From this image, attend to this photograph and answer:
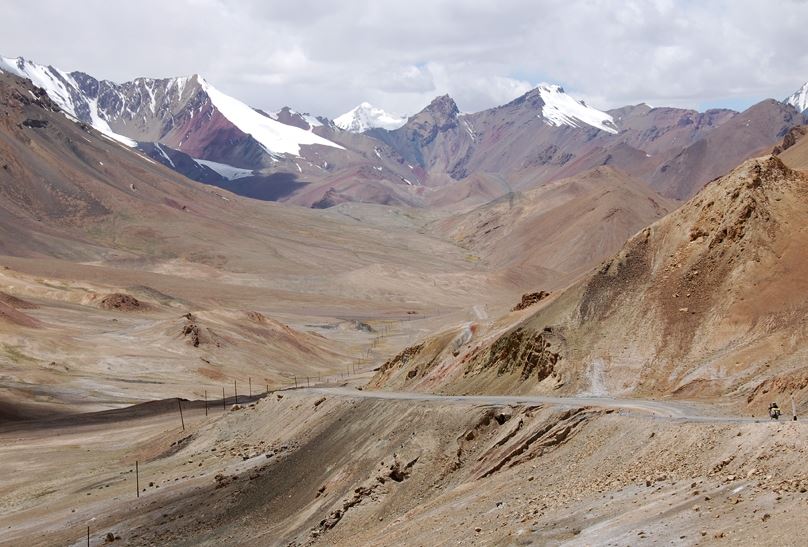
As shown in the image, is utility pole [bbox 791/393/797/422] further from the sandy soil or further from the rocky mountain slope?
the rocky mountain slope

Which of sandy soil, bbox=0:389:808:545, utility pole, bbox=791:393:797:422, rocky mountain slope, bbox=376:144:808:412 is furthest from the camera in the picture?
rocky mountain slope, bbox=376:144:808:412

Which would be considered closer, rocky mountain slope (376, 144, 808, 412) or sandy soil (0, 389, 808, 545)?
sandy soil (0, 389, 808, 545)

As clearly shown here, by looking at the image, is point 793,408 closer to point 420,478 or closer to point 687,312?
point 420,478

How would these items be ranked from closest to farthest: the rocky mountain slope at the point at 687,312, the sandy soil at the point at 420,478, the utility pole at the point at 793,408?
the sandy soil at the point at 420,478
the utility pole at the point at 793,408
the rocky mountain slope at the point at 687,312

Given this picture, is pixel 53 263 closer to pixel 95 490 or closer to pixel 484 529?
pixel 95 490

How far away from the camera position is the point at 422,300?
198 meters

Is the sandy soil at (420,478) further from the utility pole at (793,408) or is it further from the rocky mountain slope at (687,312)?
the rocky mountain slope at (687,312)

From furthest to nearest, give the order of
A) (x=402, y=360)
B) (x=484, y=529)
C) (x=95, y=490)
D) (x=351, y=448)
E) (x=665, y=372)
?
(x=402, y=360) < (x=95, y=490) < (x=665, y=372) < (x=351, y=448) < (x=484, y=529)

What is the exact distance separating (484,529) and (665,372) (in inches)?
762

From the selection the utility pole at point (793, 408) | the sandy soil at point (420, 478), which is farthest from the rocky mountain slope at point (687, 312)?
the sandy soil at point (420, 478)

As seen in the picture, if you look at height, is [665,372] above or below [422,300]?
below

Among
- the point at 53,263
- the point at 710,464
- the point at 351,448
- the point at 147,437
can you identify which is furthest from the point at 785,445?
the point at 53,263

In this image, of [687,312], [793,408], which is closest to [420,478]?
[793,408]

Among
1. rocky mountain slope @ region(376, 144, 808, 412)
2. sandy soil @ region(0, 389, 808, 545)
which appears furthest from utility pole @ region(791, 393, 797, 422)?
rocky mountain slope @ region(376, 144, 808, 412)
